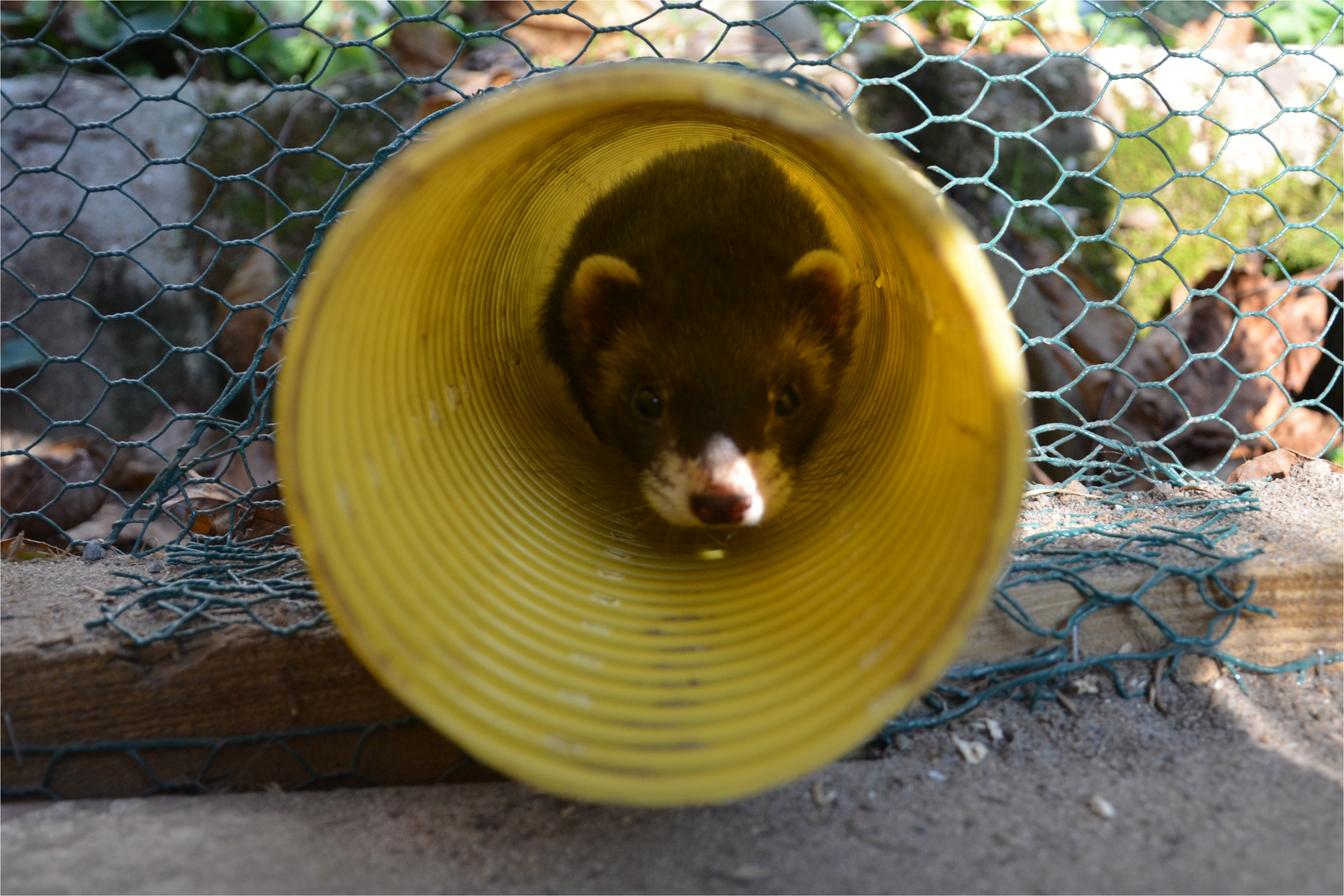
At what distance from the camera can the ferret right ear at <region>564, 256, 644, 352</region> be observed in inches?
98.3

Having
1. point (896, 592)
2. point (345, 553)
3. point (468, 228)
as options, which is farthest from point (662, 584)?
point (468, 228)

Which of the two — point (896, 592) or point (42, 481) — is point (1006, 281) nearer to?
point (896, 592)

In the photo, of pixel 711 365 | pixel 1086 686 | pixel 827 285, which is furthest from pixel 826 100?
pixel 1086 686

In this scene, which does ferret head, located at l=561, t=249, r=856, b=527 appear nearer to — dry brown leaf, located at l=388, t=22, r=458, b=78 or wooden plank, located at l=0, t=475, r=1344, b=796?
wooden plank, located at l=0, t=475, r=1344, b=796

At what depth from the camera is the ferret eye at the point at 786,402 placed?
2.47m

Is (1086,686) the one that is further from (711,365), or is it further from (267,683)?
(267,683)

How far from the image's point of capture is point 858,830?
1.65 meters

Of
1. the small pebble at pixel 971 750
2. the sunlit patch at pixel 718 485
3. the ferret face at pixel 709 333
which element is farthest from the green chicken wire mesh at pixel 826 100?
the small pebble at pixel 971 750

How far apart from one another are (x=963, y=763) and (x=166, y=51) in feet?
17.3

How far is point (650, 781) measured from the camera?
1.36 meters

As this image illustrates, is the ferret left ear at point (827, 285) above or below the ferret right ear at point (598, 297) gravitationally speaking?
above

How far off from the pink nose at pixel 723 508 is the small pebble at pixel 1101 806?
2.77 feet

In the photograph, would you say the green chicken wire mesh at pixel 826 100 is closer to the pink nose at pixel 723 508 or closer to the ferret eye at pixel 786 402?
the ferret eye at pixel 786 402

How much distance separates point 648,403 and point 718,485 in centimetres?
48
